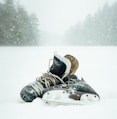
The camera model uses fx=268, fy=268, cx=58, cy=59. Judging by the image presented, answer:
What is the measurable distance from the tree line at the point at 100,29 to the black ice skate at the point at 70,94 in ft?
67.6

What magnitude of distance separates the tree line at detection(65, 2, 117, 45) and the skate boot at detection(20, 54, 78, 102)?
2051cm

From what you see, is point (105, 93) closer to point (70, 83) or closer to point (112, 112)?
point (70, 83)

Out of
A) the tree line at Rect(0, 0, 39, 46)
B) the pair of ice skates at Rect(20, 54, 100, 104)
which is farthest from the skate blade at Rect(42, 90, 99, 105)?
the tree line at Rect(0, 0, 39, 46)

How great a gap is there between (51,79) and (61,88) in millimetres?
109

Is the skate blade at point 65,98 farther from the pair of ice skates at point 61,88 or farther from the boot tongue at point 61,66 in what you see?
the boot tongue at point 61,66

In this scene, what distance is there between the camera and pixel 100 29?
24.1 meters

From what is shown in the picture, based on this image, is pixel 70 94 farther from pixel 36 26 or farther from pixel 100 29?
pixel 100 29

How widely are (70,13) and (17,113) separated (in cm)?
4726

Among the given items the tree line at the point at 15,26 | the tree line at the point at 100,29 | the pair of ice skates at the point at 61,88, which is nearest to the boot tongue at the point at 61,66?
the pair of ice skates at the point at 61,88

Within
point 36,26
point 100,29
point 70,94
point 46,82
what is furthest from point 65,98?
point 100,29

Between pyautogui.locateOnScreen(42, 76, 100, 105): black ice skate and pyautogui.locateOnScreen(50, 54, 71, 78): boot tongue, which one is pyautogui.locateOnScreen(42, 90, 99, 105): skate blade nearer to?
pyautogui.locateOnScreen(42, 76, 100, 105): black ice skate

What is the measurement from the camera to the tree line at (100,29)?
2192 cm

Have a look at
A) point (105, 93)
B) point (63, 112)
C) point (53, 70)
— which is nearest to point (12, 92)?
point (53, 70)

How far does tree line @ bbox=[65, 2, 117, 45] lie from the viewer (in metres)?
21.9
